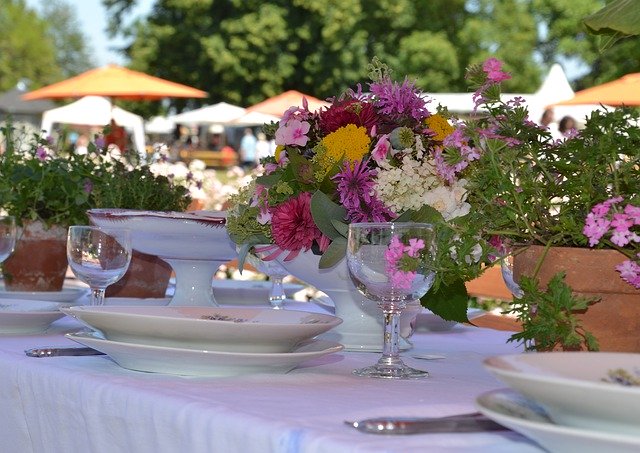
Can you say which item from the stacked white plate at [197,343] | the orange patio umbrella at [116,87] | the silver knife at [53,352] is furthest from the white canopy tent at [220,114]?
the stacked white plate at [197,343]

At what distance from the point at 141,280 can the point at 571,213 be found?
130cm

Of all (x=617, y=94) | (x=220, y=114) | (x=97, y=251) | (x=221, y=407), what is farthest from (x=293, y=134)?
(x=220, y=114)

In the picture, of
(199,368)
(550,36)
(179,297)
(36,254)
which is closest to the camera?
(199,368)

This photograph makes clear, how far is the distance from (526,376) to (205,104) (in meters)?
32.6

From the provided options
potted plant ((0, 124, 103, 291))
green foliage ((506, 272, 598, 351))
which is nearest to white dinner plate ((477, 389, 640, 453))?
green foliage ((506, 272, 598, 351))

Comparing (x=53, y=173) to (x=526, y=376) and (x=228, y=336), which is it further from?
(x=526, y=376)

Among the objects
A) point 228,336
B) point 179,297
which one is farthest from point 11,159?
point 228,336

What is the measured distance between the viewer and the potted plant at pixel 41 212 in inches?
98.0

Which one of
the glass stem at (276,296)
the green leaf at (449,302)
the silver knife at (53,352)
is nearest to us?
the silver knife at (53,352)

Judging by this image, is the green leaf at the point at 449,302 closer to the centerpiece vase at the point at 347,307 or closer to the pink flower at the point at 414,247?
the centerpiece vase at the point at 347,307

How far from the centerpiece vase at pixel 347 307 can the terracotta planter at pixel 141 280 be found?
2.25 feet

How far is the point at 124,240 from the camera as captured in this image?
6.07ft

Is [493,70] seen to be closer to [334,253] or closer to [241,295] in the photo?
[334,253]

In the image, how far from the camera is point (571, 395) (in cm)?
93
